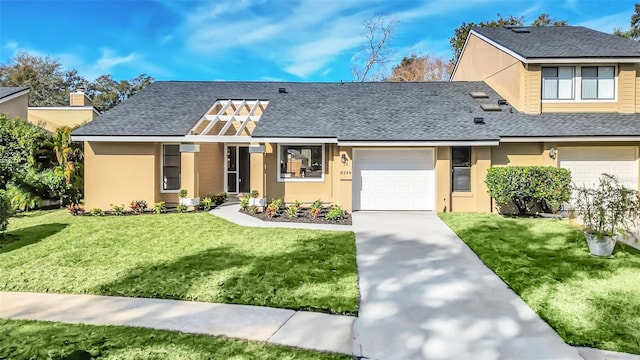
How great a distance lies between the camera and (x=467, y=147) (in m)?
13.4

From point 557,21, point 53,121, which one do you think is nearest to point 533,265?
point 53,121

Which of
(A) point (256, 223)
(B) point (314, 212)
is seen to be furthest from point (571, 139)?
(A) point (256, 223)

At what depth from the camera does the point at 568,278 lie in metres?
6.43

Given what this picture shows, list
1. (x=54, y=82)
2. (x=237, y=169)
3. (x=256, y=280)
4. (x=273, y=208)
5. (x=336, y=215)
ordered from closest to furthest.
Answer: (x=256, y=280) < (x=336, y=215) < (x=273, y=208) < (x=237, y=169) < (x=54, y=82)

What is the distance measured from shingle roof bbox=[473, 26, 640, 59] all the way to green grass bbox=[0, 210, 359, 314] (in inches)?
444

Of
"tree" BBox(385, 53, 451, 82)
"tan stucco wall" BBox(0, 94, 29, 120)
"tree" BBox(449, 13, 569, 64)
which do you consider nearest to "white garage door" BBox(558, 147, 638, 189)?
"tree" BBox(449, 13, 569, 64)

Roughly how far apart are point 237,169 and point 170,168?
3531 mm

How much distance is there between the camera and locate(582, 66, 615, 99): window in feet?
46.4

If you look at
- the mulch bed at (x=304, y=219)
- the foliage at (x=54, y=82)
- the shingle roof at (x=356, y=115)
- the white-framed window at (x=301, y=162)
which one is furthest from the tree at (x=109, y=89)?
the mulch bed at (x=304, y=219)

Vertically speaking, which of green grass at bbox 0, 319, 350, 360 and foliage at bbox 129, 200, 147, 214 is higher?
foliage at bbox 129, 200, 147, 214

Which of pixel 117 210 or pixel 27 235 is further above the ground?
pixel 117 210

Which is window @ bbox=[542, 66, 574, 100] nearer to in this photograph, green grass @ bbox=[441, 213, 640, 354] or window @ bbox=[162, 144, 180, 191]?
green grass @ bbox=[441, 213, 640, 354]

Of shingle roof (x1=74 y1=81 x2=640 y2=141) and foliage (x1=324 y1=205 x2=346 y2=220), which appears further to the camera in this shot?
shingle roof (x1=74 y1=81 x2=640 y2=141)

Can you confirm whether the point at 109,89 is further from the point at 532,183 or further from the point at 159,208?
the point at 532,183
